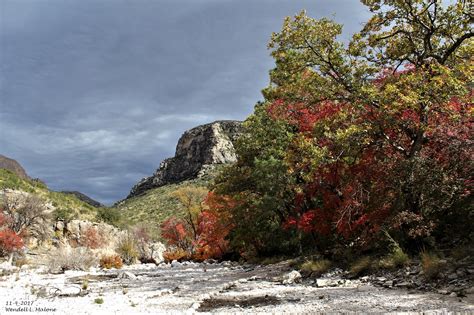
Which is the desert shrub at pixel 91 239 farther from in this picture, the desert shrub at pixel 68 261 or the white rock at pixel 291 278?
the white rock at pixel 291 278

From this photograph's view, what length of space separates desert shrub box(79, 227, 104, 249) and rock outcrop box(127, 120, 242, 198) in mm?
79157

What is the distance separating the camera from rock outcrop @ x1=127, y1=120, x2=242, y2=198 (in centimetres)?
12875

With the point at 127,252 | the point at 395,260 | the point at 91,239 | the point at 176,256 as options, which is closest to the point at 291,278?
the point at 395,260

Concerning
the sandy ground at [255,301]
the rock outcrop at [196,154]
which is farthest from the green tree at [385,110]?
the rock outcrop at [196,154]

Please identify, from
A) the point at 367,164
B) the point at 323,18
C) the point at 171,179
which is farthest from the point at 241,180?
the point at 171,179

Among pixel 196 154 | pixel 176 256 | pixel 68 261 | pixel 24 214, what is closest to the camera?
pixel 68 261

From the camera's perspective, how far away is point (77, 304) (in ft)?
36.4

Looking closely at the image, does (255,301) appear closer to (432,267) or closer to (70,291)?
(432,267)

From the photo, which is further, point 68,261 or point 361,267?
point 68,261

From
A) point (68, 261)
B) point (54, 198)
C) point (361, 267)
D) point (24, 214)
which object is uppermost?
point (54, 198)

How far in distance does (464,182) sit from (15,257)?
30.5 m

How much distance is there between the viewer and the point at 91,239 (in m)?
40.5

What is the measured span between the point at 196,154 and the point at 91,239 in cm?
9986

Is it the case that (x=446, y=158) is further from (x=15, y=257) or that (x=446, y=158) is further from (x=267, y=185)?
(x=15, y=257)
